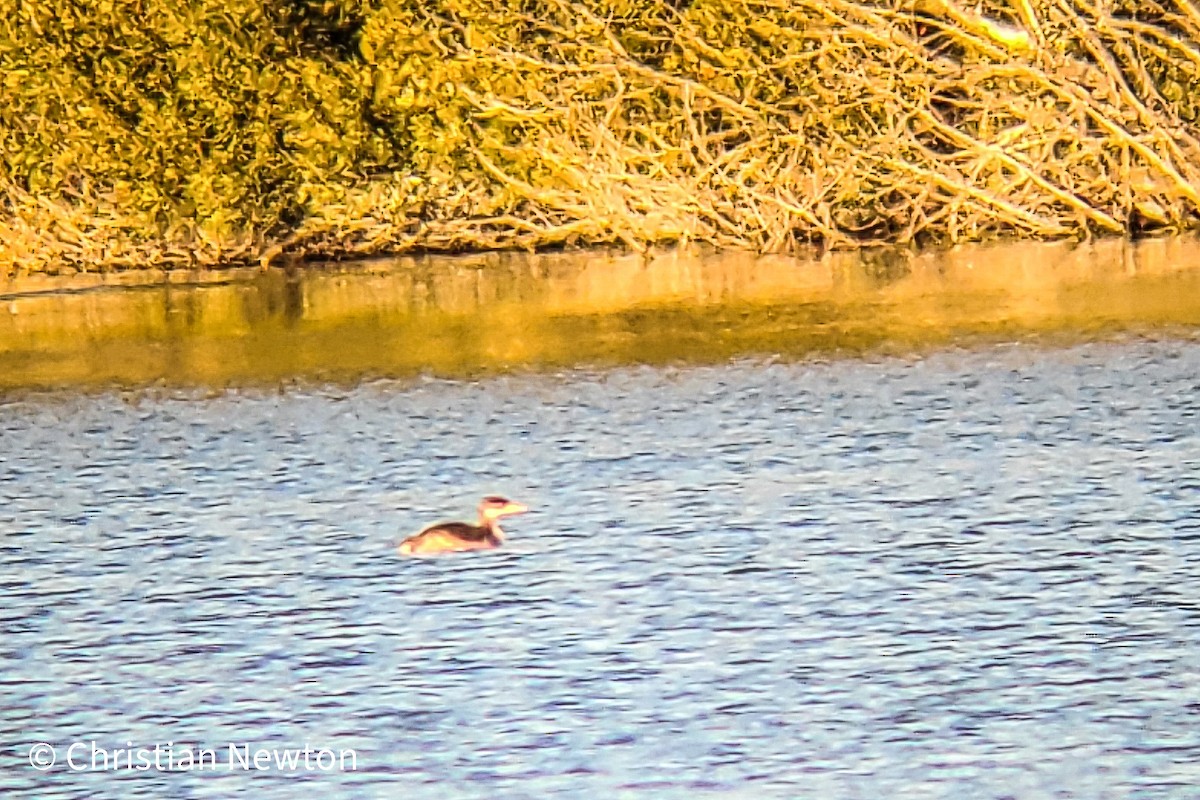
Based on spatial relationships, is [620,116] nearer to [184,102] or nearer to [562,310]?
[184,102]

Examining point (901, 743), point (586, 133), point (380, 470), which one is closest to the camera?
point (901, 743)

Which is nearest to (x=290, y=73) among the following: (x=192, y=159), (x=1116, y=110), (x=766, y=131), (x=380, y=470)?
(x=192, y=159)

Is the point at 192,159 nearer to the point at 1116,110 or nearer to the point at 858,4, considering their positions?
the point at 858,4

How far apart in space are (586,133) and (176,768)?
16076 millimetres

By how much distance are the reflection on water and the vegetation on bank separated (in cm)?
68

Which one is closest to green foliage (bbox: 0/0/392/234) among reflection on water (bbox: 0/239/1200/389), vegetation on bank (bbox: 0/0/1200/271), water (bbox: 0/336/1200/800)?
vegetation on bank (bbox: 0/0/1200/271)

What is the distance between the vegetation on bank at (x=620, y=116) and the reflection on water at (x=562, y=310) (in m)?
0.68

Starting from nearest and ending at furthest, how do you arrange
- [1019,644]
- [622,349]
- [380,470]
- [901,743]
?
[901,743], [1019,644], [380,470], [622,349]

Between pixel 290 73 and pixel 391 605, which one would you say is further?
pixel 290 73

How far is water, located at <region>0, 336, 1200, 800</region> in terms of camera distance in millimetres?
7348

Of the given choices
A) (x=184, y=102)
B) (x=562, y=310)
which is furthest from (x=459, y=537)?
(x=184, y=102)

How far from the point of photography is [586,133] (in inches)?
910

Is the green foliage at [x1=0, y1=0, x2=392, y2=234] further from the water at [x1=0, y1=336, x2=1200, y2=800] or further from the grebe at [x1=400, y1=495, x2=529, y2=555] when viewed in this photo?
the grebe at [x1=400, y1=495, x2=529, y2=555]

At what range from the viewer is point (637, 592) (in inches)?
368
